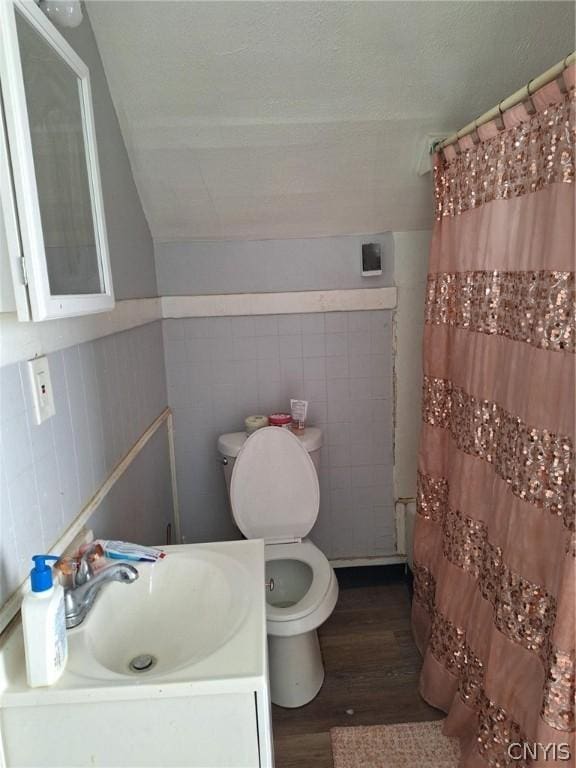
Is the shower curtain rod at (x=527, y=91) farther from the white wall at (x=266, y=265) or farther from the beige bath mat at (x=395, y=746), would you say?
the beige bath mat at (x=395, y=746)

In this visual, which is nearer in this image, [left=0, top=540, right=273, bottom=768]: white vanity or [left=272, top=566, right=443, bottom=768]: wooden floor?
[left=0, top=540, right=273, bottom=768]: white vanity

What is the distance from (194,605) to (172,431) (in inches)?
48.5

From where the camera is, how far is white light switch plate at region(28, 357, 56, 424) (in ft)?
3.27

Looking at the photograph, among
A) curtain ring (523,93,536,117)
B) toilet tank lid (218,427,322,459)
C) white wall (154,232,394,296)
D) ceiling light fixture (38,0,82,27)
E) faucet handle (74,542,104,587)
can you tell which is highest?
ceiling light fixture (38,0,82,27)

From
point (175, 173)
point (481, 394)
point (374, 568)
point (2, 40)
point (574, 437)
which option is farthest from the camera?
point (374, 568)

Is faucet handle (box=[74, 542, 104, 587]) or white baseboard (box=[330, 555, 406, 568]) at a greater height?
faucet handle (box=[74, 542, 104, 587])

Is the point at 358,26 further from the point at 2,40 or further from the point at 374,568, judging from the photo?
the point at 374,568

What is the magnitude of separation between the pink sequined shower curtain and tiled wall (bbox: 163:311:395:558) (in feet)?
1.85

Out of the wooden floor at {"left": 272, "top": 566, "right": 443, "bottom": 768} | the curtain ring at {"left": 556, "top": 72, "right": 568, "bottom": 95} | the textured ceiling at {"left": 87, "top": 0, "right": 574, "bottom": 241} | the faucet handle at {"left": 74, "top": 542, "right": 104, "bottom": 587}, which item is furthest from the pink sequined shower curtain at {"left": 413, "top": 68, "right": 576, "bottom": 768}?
the faucet handle at {"left": 74, "top": 542, "right": 104, "bottom": 587}

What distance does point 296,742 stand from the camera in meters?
1.62

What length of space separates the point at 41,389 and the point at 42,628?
44cm

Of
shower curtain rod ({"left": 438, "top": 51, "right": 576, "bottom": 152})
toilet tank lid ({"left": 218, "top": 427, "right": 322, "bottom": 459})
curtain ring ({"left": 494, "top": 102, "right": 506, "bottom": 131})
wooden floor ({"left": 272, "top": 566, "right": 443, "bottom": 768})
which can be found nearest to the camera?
shower curtain rod ({"left": 438, "top": 51, "right": 576, "bottom": 152})

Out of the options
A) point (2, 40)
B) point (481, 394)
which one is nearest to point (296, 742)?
point (481, 394)

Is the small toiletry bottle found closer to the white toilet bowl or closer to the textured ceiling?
the white toilet bowl
